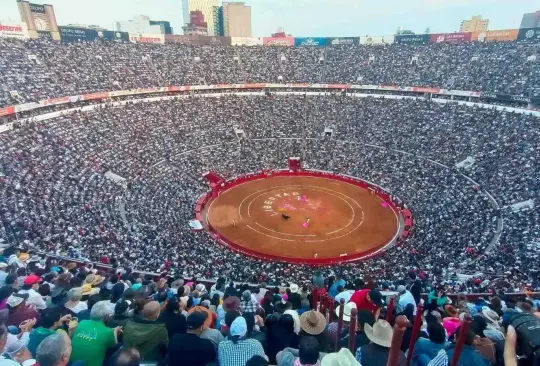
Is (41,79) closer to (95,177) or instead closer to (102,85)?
(102,85)

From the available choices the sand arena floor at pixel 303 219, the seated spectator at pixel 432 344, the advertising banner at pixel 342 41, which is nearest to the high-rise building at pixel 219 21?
the advertising banner at pixel 342 41

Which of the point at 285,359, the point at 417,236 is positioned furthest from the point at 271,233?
the point at 285,359

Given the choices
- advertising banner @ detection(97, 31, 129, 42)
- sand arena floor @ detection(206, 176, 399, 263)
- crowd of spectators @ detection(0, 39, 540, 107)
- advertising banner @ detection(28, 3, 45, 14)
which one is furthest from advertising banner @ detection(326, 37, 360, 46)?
advertising banner @ detection(28, 3, 45, 14)

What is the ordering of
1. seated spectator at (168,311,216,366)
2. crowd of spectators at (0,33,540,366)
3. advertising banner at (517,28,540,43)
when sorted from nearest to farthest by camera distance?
seated spectator at (168,311,216,366), crowd of spectators at (0,33,540,366), advertising banner at (517,28,540,43)

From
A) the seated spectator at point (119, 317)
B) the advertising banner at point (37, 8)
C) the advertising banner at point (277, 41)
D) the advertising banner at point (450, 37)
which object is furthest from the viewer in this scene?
the advertising banner at point (277, 41)

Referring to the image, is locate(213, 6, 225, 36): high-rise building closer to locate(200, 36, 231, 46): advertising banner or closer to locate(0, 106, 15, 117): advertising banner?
locate(200, 36, 231, 46): advertising banner

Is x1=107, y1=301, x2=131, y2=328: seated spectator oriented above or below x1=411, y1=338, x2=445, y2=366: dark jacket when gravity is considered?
below

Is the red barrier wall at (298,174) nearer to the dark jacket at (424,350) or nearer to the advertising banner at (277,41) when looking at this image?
the dark jacket at (424,350)

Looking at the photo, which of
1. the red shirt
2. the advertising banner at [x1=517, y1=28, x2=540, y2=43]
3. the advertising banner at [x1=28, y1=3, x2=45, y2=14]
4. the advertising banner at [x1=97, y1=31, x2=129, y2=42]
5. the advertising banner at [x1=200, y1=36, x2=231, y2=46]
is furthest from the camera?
the advertising banner at [x1=200, y1=36, x2=231, y2=46]
